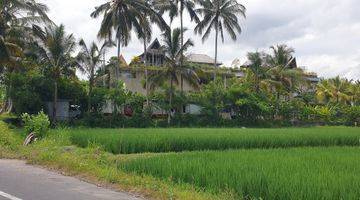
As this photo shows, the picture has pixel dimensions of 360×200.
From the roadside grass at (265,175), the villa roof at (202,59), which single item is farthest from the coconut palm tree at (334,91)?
the roadside grass at (265,175)

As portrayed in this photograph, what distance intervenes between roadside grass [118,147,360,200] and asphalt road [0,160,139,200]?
1.68 meters

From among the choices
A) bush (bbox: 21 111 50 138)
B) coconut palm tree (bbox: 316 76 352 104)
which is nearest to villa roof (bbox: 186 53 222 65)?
coconut palm tree (bbox: 316 76 352 104)

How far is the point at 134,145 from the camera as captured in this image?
1961cm

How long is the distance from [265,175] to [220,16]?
3976 cm

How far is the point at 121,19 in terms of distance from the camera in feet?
133

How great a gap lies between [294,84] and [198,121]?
14.0m

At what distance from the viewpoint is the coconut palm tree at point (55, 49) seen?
3459 cm

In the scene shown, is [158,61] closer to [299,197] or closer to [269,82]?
[269,82]

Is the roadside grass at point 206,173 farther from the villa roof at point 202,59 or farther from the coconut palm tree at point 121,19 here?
the villa roof at point 202,59

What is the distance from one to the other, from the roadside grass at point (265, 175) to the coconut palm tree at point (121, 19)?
28146mm

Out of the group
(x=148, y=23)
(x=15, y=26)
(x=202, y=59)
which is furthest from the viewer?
(x=202, y=59)

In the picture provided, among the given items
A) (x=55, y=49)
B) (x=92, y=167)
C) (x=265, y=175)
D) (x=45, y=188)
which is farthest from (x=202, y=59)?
(x=265, y=175)

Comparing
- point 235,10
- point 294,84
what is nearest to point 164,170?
point 235,10

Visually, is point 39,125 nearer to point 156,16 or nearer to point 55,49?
point 55,49
